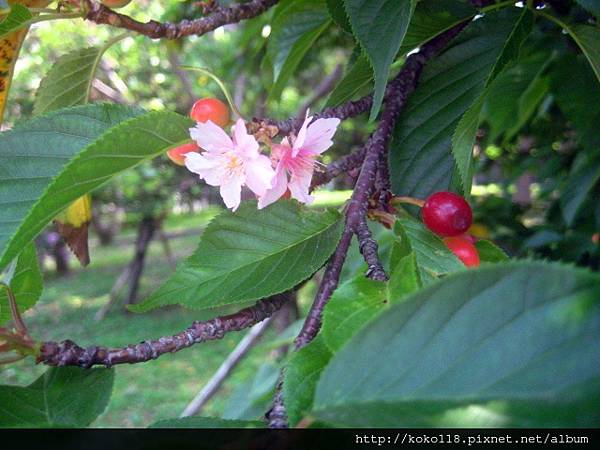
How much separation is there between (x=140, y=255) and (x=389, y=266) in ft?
24.3

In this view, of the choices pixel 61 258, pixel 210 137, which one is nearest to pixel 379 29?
pixel 210 137

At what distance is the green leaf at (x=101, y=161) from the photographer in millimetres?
683

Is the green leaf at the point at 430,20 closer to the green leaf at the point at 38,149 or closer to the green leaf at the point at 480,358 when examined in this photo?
the green leaf at the point at 38,149

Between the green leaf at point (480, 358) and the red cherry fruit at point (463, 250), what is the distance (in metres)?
0.44

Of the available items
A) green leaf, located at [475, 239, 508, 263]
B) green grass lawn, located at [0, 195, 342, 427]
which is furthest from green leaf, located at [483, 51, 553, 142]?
green grass lawn, located at [0, 195, 342, 427]

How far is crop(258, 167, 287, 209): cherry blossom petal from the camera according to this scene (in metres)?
0.94

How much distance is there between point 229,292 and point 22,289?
34 centimetres

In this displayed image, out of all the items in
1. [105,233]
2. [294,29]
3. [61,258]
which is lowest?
[294,29]

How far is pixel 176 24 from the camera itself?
1.26 metres

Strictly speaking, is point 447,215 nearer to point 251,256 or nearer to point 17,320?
point 251,256

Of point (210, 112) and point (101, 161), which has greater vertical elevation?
point (210, 112)

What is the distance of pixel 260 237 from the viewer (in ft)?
3.00

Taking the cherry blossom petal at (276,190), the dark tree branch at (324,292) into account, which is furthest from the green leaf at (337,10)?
the dark tree branch at (324,292)

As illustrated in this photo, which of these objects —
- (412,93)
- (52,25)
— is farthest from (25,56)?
(412,93)
